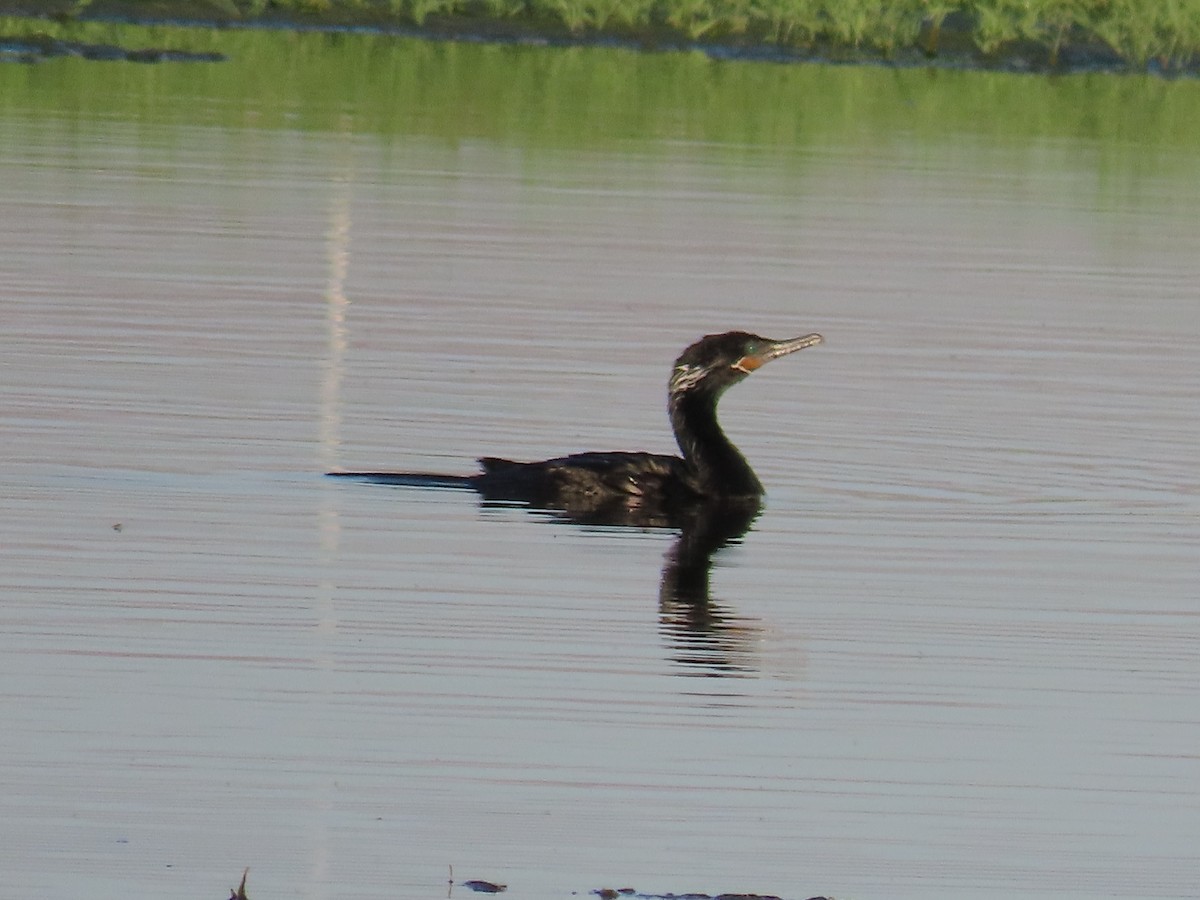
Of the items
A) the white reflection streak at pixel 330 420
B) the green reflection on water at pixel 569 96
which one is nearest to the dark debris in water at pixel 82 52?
the green reflection on water at pixel 569 96

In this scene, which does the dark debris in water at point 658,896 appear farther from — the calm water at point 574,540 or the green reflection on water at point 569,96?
the green reflection on water at point 569,96

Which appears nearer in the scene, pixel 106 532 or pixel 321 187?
pixel 106 532

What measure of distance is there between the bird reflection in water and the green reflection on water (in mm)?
14620

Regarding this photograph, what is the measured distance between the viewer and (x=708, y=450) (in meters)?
13.1

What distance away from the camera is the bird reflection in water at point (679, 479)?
489 inches

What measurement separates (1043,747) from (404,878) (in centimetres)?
217

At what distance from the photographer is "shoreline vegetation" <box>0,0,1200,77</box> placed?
38.8 metres

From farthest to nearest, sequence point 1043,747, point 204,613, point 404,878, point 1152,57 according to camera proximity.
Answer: point 1152,57 < point 204,613 < point 1043,747 < point 404,878

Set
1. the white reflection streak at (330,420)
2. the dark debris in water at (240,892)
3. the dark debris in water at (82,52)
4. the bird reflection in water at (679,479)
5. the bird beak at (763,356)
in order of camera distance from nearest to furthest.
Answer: the dark debris in water at (240,892) < the white reflection streak at (330,420) < the bird reflection in water at (679,479) < the bird beak at (763,356) < the dark debris in water at (82,52)

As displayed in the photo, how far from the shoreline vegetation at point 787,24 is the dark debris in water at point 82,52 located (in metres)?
2.43

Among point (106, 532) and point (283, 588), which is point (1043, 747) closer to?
point (283, 588)

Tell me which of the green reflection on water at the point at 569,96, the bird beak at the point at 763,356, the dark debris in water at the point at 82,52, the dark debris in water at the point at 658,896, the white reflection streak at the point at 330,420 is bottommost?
the dark debris in water at the point at 82,52

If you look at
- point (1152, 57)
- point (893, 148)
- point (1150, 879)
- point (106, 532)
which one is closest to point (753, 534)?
point (106, 532)

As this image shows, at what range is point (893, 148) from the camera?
29172 mm
